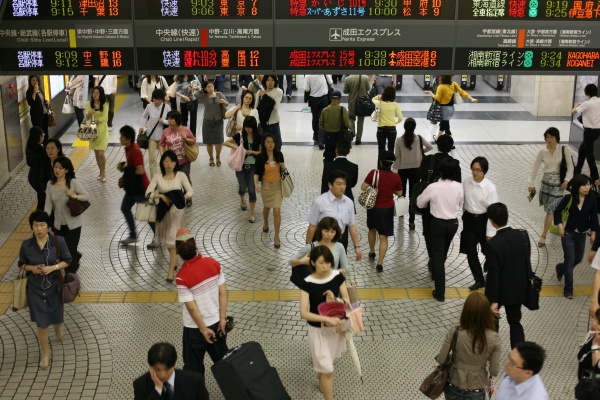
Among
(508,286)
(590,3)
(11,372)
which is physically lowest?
(11,372)

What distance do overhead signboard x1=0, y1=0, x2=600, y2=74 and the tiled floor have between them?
2483 millimetres

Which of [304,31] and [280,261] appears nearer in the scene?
[304,31]

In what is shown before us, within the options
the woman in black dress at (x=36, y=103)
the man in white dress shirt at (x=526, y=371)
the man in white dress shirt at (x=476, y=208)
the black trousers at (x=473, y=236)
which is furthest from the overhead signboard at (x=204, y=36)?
the man in white dress shirt at (x=526, y=371)

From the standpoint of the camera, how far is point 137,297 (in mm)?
9633

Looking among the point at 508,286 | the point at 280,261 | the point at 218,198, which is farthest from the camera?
the point at 218,198

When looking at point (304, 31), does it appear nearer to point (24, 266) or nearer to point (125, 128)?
point (125, 128)

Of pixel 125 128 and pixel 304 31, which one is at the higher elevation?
pixel 304 31

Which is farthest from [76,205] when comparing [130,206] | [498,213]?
[498,213]

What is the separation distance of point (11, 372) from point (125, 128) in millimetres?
3901

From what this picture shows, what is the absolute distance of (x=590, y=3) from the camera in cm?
991

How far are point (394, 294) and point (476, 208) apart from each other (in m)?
1.41

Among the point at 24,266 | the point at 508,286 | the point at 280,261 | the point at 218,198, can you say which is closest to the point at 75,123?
the point at 218,198

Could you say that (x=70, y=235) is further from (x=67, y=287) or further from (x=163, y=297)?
(x=67, y=287)

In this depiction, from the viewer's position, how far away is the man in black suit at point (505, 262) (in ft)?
24.7
